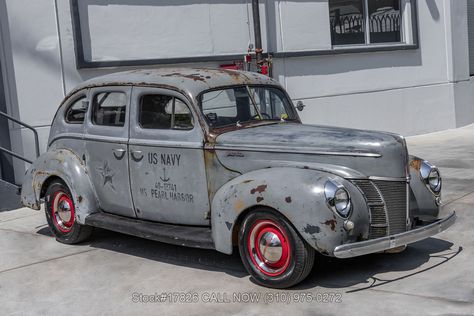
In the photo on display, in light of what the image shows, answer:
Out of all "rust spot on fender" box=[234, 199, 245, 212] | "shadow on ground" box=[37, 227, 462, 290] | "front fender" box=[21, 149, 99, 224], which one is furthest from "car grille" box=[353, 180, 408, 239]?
"front fender" box=[21, 149, 99, 224]

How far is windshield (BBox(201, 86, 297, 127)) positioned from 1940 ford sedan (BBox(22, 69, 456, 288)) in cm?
1

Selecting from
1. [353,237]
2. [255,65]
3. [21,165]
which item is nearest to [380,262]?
[353,237]

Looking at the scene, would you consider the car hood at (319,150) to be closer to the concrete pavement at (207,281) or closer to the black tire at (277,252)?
the black tire at (277,252)

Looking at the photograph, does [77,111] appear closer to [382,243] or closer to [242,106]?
[242,106]

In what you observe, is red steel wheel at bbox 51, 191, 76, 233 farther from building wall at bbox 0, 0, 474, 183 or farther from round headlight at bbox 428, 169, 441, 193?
round headlight at bbox 428, 169, 441, 193

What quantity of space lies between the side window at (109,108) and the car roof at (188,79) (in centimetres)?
13

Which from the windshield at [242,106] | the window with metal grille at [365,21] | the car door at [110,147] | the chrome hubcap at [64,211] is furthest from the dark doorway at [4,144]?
the window with metal grille at [365,21]

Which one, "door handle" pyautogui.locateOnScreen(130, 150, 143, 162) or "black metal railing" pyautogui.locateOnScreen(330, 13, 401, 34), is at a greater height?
"black metal railing" pyautogui.locateOnScreen(330, 13, 401, 34)

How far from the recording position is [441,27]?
15328mm

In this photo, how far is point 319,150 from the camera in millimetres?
5285

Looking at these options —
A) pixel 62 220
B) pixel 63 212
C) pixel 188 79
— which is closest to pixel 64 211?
pixel 63 212

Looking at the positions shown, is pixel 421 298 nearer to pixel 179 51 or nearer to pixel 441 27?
pixel 179 51

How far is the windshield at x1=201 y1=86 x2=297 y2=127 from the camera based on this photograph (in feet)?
19.7

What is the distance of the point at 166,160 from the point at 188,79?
0.78 meters
